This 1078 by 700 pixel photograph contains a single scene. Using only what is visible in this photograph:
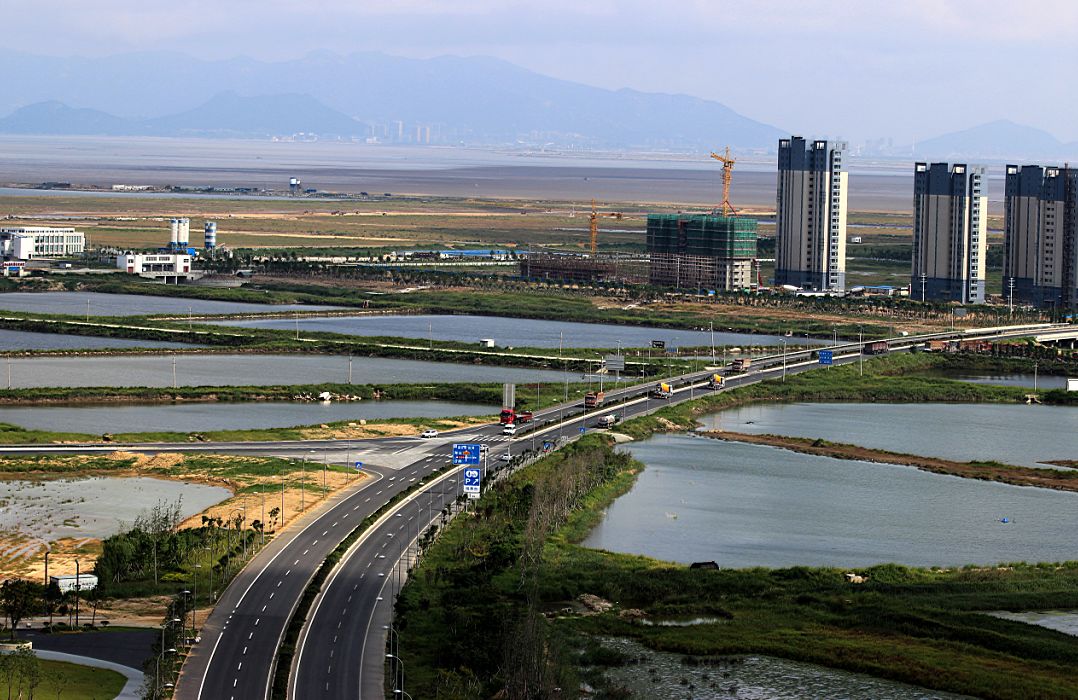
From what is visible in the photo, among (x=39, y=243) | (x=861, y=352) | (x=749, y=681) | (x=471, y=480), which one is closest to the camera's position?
(x=749, y=681)

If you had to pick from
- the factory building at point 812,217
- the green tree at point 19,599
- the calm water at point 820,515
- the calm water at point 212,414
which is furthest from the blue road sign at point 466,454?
the factory building at point 812,217

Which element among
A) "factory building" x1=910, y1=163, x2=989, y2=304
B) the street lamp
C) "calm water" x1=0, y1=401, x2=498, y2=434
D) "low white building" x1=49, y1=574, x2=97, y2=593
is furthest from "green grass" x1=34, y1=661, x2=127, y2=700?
"factory building" x1=910, y1=163, x2=989, y2=304

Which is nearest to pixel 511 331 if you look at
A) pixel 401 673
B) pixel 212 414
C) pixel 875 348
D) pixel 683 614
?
pixel 875 348

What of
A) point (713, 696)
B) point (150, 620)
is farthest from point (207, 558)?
point (713, 696)

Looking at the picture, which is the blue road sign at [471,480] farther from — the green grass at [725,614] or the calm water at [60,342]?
the calm water at [60,342]

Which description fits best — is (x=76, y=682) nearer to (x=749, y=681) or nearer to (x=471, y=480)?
(x=749, y=681)

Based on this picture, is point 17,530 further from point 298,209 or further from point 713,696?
point 298,209
